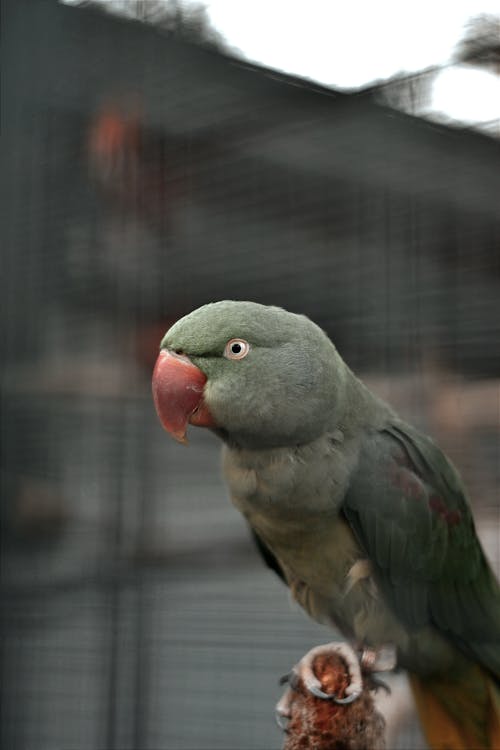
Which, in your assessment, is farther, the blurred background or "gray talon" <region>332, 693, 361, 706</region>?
the blurred background

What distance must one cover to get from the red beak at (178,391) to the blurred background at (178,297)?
0.21 meters

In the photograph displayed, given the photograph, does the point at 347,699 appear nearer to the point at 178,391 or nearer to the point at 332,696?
the point at 332,696

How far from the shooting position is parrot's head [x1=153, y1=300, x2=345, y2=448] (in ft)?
1.60

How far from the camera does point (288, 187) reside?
73 centimetres

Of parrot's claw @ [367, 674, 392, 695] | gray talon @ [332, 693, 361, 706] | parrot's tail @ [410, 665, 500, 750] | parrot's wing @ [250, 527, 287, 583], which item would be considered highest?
parrot's wing @ [250, 527, 287, 583]

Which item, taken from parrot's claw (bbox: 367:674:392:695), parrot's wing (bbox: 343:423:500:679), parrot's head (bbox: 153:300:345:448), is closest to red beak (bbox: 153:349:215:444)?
parrot's head (bbox: 153:300:345:448)

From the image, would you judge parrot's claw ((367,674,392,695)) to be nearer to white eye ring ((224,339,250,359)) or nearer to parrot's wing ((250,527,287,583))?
parrot's wing ((250,527,287,583))

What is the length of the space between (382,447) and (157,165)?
0.41 metres

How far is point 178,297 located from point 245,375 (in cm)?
28

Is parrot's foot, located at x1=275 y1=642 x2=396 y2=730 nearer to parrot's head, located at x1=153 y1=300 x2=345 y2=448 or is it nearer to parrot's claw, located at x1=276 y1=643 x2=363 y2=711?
parrot's claw, located at x1=276 y1=643 x2=363 y2=711

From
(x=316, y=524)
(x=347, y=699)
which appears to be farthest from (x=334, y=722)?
(x=316, y=524)

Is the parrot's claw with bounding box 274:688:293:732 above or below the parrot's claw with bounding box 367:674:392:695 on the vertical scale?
below

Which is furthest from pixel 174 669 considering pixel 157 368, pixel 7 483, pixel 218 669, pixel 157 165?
pixel 157 165

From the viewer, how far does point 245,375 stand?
1.63 ft
